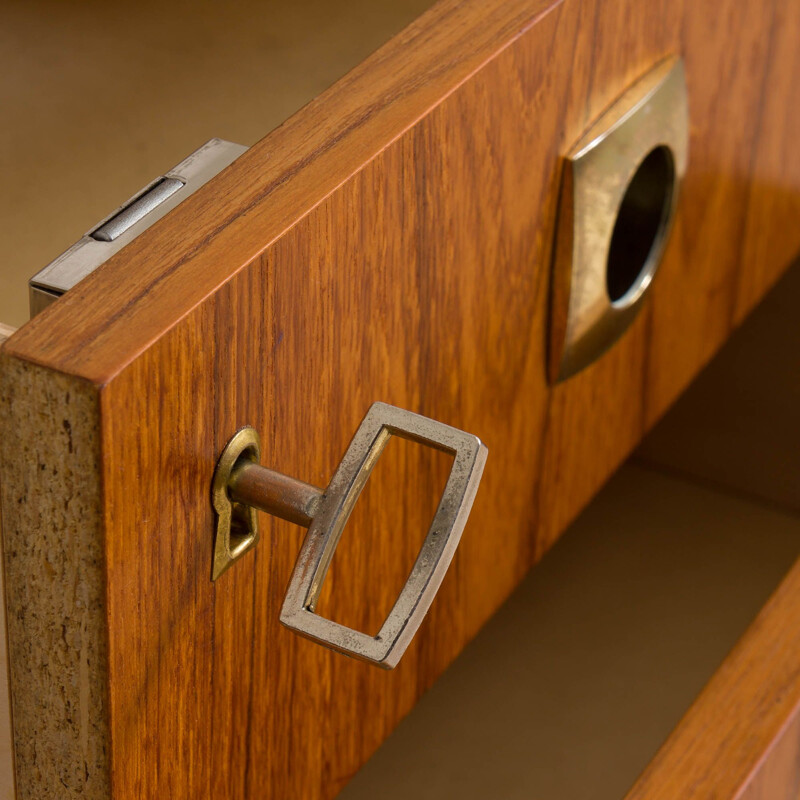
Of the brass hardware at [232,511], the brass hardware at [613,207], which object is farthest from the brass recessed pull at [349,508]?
the brass hardware at [613,207]

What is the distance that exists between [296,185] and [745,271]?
13.8 inches

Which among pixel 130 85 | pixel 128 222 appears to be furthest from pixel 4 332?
pixel 130 85

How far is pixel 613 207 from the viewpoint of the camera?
1.47 ft

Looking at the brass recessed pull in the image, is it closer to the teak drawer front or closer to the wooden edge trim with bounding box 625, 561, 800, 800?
the teak drawer front

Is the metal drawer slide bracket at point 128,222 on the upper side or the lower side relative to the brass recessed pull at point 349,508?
upper

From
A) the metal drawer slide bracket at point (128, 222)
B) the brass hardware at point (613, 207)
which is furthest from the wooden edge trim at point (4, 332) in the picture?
the brass hardware at point (613, 207)

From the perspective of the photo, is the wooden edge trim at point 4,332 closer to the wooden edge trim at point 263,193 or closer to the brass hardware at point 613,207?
the wooden edge trim at point 263,193

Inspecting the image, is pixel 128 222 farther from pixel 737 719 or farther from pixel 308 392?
pixel 737 719

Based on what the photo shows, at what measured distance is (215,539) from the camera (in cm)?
31

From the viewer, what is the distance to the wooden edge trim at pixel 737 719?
0.41 meters

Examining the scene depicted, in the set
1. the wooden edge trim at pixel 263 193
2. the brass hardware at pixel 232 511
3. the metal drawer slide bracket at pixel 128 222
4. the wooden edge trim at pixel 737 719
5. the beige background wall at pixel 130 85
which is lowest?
the wooden edge trim at pixel 737 719

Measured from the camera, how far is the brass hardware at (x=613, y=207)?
1.41 ft

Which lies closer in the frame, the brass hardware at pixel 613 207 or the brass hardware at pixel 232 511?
the brass hardware at pixel 232 511

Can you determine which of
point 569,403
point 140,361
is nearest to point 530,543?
point 569,403
